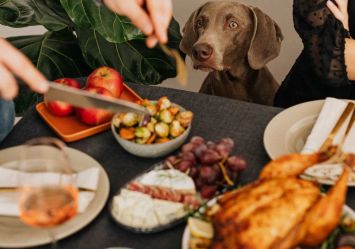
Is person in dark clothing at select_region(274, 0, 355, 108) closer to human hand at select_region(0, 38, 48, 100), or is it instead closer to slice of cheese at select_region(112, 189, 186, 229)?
slice of cheese at select_region(112, 189, 186, 229)

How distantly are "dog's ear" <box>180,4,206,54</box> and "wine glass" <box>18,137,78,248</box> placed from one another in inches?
62.2

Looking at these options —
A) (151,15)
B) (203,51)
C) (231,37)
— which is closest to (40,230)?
(151,15)

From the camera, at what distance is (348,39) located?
5.59 ft

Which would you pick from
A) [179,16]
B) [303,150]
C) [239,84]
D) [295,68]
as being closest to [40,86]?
[303,150]

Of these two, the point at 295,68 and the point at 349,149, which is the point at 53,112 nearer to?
the point at 349,149

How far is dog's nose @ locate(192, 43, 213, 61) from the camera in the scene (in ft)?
7.27

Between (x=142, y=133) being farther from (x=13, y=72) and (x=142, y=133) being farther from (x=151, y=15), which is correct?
(x=13, y=72)

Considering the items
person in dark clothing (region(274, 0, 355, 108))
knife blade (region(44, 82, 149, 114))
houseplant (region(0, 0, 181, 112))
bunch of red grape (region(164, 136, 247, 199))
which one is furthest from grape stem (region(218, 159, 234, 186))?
houseplant (region(0, 0, 181, 112))

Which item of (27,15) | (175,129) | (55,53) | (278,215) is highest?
(278,215)

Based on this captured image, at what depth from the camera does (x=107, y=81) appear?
1440mm

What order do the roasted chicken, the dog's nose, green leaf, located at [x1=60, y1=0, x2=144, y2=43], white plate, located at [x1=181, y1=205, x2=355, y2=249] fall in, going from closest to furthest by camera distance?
the roasted chicken, white plate, located at [x1=181, y1=205, x2=355, y2=249], green leaf, located at [x1=60, y1=0, x2=144, y2=43], the dog's nose

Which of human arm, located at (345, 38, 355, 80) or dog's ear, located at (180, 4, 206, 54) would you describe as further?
dog's ear, located at (180, 4, 206, 54)

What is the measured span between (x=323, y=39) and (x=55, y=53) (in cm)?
122

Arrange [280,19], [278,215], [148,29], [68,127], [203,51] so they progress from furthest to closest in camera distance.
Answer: [280,19], [203,51], [68,127], [148,29], [278,215]
